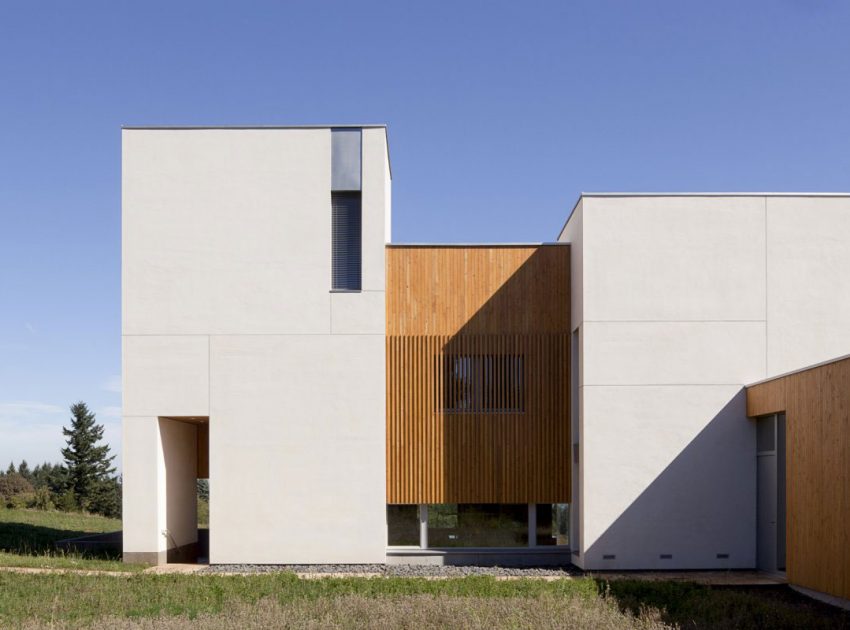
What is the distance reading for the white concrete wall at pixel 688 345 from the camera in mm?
15766

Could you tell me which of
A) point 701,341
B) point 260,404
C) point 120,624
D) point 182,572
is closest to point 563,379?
point 701,341

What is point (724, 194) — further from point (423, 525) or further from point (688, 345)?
point (423, 525)

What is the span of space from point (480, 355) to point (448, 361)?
2.16ft

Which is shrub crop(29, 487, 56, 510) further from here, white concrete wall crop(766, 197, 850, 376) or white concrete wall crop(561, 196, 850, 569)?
white concrete wall crop(766, 197, 850, 376)

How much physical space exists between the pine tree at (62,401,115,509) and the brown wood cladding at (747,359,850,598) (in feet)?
125

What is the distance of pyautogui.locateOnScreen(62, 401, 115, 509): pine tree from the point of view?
44.6 metres

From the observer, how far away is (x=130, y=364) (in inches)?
656

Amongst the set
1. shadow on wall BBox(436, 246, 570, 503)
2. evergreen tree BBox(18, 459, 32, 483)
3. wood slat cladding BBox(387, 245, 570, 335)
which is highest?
wood slat cladding BBox(387, 245, 570, 335)

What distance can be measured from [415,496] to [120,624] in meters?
7.89

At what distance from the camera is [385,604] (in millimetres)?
11250

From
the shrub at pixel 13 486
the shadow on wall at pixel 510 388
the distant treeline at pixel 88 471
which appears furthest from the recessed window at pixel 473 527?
the shrub at pixel 13 486

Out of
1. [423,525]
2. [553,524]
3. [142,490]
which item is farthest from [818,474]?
[142,490]

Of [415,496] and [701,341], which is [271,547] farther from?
[701,341]

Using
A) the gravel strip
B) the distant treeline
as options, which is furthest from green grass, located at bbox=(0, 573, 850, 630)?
the distant treeline
